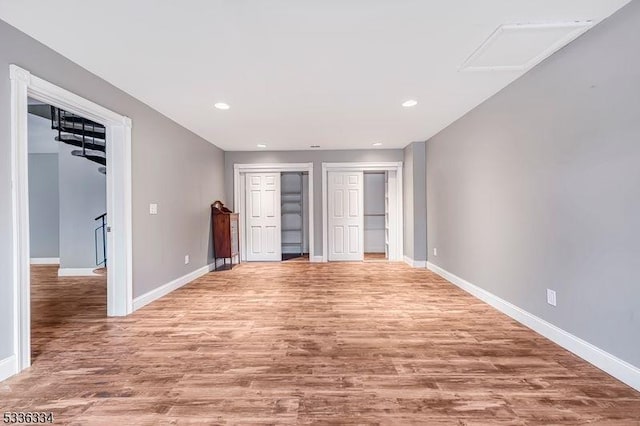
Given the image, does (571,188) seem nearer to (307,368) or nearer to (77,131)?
(307,368)

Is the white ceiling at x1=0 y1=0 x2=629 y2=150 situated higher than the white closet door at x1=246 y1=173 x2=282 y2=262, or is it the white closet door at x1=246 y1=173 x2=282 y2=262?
the white ceiling at x1=0 y1=0 x2=629 y2=150

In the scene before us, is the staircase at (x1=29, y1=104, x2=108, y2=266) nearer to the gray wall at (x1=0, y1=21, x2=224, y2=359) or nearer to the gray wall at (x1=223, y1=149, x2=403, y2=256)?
the gray wall at (x1=0, y1=21, x2=224, y2=359)

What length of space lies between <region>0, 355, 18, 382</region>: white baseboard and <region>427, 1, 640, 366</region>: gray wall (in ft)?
12.9

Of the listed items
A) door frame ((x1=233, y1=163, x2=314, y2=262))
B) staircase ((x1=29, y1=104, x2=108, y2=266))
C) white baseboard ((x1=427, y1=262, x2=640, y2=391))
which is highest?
staircase ((x1=29, y1=104, x2=108, y2=266))

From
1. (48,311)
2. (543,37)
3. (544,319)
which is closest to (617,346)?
(544,319)

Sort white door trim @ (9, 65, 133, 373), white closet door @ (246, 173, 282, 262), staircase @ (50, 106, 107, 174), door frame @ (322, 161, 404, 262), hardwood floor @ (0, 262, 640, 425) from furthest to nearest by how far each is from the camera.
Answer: white closet door @ (246, 173, 282, 262) → door frame @ (322, 161, 404, 262) → staircase @ (50, 106, 107, 174) → white door trim @ (9, 65, 133, 373) → hardwood floor @ (0, 262, 640, 425)

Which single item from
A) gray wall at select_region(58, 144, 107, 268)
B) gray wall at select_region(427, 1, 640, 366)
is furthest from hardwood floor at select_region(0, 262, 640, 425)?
gray wall at select_region(58, 144, 107, 268)

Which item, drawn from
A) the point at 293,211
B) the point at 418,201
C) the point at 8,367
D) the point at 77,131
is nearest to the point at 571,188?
the point at 418,201

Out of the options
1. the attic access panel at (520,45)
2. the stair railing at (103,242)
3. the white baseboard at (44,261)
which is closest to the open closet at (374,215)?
the attic access panel at (520,45)

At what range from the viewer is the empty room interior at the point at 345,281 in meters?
1.90

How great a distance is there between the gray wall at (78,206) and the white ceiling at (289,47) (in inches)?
111

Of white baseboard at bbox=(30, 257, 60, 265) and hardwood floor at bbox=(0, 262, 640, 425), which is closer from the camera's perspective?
hardwood floor at bbox=(0, 262, 640, 425)

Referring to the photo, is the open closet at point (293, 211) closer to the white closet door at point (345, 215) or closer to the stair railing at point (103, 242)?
the white closet door at point (345, 215)

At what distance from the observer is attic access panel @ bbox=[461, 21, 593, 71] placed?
2.17 metres
